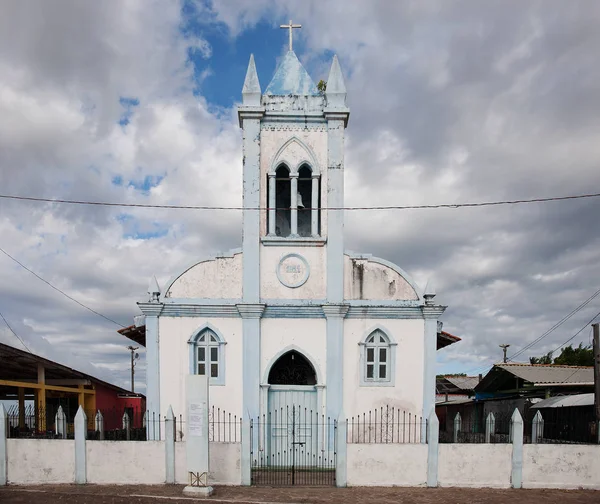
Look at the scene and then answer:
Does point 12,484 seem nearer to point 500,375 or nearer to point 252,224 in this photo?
point 252,224

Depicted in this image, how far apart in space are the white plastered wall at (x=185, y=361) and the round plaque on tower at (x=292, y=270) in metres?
1.55

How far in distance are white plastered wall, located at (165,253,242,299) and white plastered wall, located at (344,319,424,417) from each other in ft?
9.91

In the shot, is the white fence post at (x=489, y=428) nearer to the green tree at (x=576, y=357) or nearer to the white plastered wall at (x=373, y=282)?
the white plastered wall at (x=373, y=282)

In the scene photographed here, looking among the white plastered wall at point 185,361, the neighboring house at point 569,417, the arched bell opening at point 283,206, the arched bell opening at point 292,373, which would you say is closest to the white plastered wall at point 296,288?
the white plastered wall at point 185,361

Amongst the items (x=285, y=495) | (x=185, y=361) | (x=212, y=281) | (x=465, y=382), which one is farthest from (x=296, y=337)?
(x=465, y=382)

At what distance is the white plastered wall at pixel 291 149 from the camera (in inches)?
569

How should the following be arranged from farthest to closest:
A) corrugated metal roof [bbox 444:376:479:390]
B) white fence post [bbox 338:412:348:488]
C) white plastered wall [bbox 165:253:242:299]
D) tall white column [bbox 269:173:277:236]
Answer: corrugated metal roof [bbox 444:376:479:390]
tall white column [bbox 269:173:277:236]
white plastered wall [bbox 165:253:242:299]
white fence post [bbox 338:412:348:488]

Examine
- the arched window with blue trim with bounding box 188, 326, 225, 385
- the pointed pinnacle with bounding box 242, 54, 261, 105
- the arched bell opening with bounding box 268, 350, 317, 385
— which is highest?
the pointed pinnacle with bounding box 242, 54, 261, 105

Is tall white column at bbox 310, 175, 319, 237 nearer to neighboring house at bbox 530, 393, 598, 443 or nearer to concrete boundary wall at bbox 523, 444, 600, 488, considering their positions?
concrete boundary wall at bbox 523, 444, 600, 488

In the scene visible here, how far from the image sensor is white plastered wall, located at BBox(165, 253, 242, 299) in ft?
46.1

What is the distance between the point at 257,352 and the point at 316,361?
58.2 inches

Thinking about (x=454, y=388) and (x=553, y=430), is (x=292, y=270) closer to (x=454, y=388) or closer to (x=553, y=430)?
(x=553, y=430)

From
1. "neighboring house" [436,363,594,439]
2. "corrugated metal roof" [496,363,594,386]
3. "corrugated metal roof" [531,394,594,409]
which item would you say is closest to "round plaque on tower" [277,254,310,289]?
"neighboring house" [436,363,594,439]

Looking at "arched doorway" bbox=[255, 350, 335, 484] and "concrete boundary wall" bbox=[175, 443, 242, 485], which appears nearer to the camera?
"concrete boundary wall" bbox=[175, 443, 242, 485]
